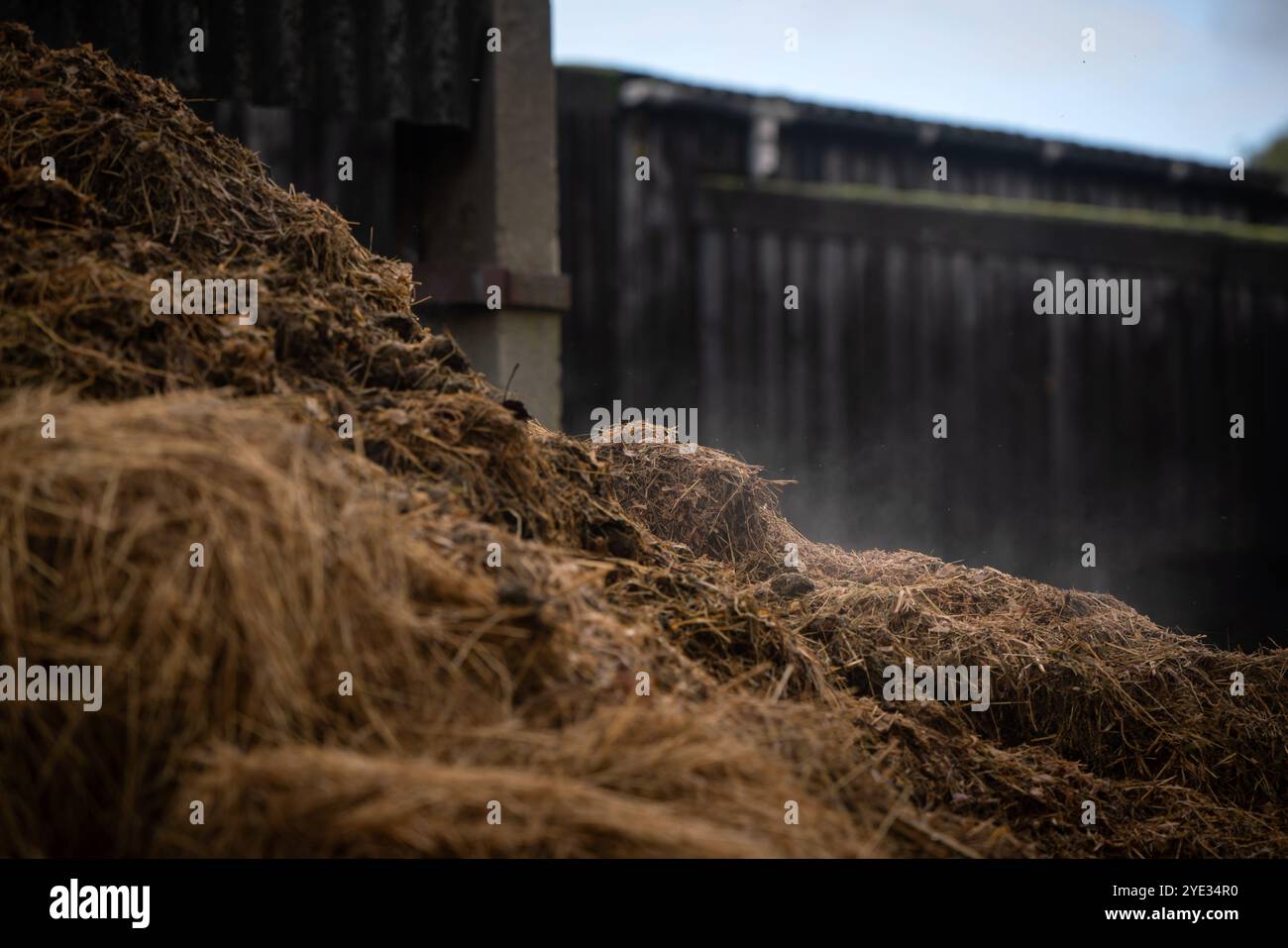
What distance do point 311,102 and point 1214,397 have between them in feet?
21.1

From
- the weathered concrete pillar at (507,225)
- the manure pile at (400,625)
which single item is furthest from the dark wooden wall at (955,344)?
the manure pile at (400,625)

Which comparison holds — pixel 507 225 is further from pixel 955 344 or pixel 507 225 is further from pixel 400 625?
pixel 400 625

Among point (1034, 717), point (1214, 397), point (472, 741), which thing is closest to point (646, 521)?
point (1034, 717)

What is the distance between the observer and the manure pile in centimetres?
162

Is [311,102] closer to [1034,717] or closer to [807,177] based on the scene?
[807,177]

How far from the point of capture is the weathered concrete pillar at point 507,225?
4.98 meters

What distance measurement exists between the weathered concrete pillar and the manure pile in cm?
144

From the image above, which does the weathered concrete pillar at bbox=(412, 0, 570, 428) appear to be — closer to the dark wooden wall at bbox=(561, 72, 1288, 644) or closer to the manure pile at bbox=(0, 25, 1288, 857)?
the dark wooden wall at bbox=(561, 72, 1288, 644)

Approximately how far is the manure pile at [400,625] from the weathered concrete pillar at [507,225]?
1.44 metres

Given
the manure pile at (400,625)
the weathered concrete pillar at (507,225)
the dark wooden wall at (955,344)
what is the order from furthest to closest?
the dark wooden wall at (955,344) → the weathered concrete pillar at (507,225) → the manure pile at (400,625)

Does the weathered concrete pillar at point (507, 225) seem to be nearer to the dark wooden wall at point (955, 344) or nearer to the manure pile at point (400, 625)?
the dark wooden wall at point (955, 344)

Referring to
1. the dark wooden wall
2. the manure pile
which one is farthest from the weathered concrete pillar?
the manure pile

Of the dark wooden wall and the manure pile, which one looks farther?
the dark wooden wall
